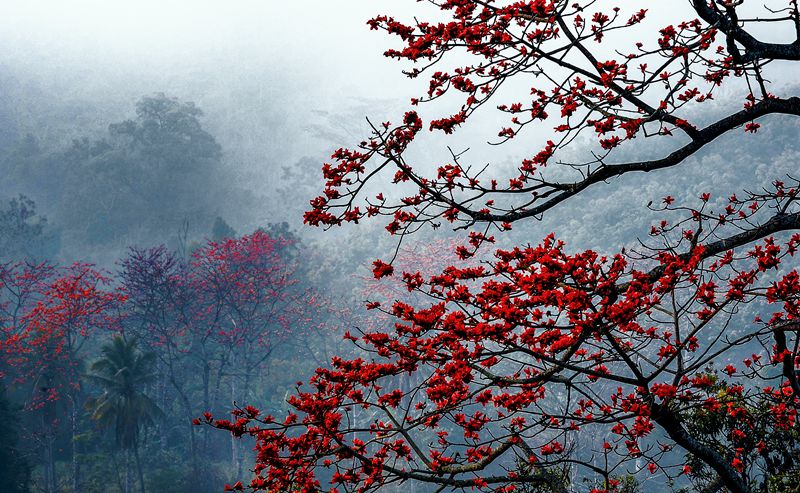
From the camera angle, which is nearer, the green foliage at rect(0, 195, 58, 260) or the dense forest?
the dense forest

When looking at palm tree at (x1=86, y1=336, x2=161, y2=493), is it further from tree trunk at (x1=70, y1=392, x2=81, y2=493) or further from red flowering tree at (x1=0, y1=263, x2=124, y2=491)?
red flowering tree at (x1=0, y1=263, x2=124, y2=491)

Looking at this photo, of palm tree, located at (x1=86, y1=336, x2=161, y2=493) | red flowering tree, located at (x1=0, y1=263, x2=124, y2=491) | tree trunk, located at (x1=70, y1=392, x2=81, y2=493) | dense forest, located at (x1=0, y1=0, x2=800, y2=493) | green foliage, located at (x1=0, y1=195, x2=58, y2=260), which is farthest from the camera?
green foliage, located at (x1=0, y1=195, x2=58, y2=260)

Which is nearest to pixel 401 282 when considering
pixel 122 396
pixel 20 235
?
pixel 122 396

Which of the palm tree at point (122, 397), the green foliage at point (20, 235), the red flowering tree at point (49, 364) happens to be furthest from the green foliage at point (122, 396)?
the green foliage at point (20, 235)

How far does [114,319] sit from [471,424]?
23.9 meters

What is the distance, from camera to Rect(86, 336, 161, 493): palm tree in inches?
764

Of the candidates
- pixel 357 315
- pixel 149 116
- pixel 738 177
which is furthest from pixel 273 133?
pixel 738 177

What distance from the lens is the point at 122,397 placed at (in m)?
19.8

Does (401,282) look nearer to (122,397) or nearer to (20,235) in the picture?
(122,397)

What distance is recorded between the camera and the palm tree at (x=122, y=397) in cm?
1941

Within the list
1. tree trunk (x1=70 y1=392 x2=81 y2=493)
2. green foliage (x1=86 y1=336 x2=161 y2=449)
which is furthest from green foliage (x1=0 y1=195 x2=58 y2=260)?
green foliage (x1=86 y1=336 x2=161 y2=449)

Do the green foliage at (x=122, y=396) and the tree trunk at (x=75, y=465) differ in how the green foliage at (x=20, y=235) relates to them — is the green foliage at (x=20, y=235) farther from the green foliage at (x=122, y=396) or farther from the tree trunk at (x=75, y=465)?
the green foliage at (x=122, y=396)

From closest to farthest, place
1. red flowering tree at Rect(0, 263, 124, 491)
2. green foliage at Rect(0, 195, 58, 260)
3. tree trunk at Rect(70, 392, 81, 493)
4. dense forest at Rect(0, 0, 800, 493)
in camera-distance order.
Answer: dense forest at Rect(0, 0, 800, 493) → tree trunk at Rect(70, 392, 81, 493) → red flowering tree at Rect(0, 263, 124, 491) → green foliage at Rect(0, 195, 58, 260)

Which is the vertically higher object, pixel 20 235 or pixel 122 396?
pixel 20 235
